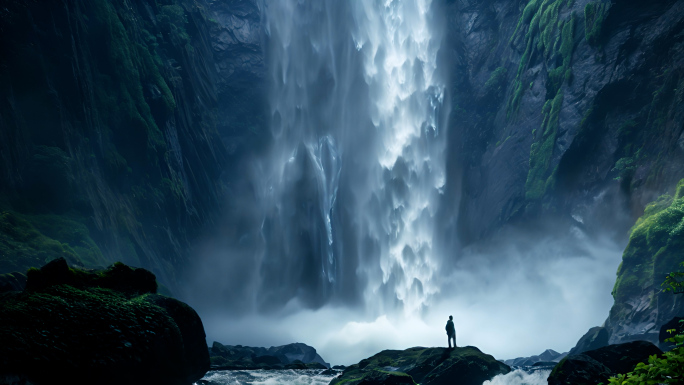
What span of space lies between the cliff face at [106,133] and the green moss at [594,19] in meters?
35.3

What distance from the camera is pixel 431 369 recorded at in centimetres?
1867

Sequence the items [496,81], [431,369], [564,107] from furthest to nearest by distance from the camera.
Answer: [496,81], [564,107], [431,369]

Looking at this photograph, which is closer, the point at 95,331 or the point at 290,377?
the point at 95,331

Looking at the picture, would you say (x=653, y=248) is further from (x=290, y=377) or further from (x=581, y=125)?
(x=290, y=377)

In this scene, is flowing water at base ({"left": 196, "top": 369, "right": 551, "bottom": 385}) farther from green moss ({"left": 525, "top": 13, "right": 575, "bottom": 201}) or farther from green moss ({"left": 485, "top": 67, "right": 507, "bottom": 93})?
green moss ({"left": 485, "top": 67, "right": 507, "bottom": 93})

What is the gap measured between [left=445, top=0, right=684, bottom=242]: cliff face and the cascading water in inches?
176

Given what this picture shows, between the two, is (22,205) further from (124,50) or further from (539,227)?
(539,227)

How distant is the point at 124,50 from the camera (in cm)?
3588

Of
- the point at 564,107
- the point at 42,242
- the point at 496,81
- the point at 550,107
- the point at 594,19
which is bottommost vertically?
the point at 42,242

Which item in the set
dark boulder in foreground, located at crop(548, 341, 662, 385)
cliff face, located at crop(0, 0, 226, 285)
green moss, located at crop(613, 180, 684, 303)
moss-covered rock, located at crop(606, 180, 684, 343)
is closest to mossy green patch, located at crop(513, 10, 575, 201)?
green moss, located at crop(613, 180, 684, 303)

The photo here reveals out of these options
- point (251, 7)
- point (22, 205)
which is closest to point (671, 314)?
point (22, 205)

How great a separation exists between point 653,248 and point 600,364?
15697 millimetres

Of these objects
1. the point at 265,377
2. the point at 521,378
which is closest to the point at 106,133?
the point at 265,377

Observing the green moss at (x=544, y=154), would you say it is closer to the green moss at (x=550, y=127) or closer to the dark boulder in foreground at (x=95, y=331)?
the green moss at (x=550, y=127)
